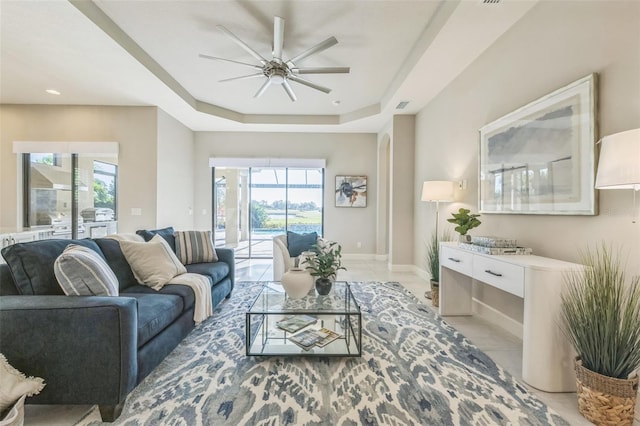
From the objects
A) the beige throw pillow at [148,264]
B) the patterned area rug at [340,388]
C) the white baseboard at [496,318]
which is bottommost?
the patterned area rug at [340,388]

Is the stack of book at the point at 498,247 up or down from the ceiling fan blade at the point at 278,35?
down

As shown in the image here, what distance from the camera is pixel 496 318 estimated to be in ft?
8.59

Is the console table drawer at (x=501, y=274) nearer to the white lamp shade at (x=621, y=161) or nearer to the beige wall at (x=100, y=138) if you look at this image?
the white lamp shade at (x=621, y=161)

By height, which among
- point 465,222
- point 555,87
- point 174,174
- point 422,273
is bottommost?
point 422,273

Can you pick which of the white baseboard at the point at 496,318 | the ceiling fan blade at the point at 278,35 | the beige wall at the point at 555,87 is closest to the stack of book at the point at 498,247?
the beige wall at the point at 555,87

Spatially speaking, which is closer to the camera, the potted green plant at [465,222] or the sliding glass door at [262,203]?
the potted green plant at [465,222]

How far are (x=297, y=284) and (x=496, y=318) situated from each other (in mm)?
2083

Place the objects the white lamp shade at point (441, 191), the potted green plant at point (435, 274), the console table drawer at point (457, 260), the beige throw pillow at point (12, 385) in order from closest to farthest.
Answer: the beige throw pillow at point (12, 385)
the console table drawer at point (457, 260)
the potted green plant at point (435, 274)
the white lamp shade at point (441, 191)

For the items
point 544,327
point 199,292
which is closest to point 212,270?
point 199,292

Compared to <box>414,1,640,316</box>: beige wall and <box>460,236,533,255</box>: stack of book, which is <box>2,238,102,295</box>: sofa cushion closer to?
<box>460,236,533,255</box>: stack of book

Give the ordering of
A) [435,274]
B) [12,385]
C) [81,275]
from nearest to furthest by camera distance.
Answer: [12,385] → [81,275] → [435,274]

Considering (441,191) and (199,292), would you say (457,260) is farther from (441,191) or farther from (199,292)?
(199,292)

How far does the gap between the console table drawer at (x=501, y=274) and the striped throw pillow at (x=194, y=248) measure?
9.54ft

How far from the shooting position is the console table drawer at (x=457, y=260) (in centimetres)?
236
